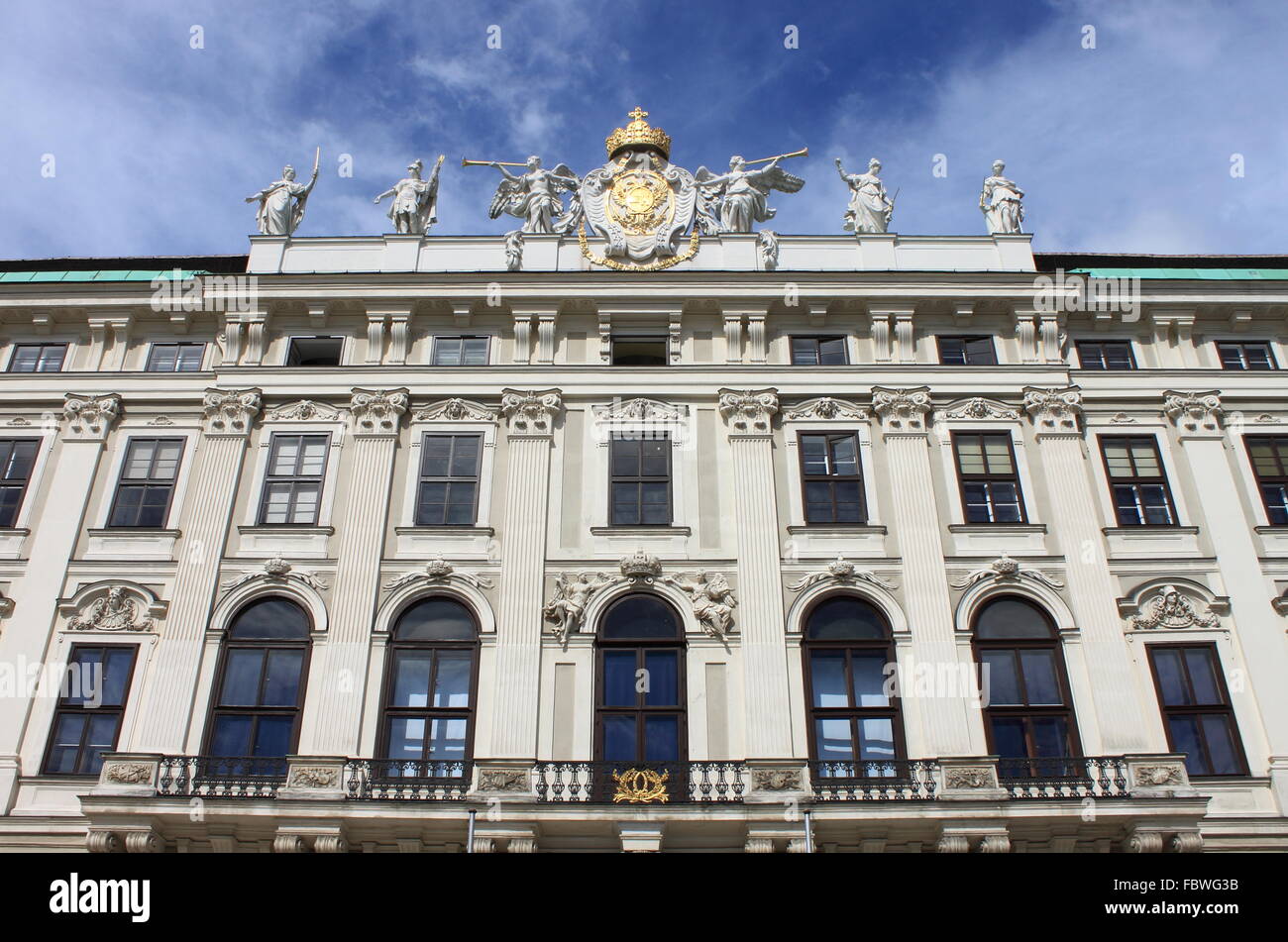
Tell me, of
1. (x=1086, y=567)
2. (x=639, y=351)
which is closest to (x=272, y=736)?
(x=639, y=351)

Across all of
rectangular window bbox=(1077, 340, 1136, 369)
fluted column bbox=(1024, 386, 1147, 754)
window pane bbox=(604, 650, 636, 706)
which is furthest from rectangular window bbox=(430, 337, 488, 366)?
rectangular window bbox=(1077, 340, 1136, 369)

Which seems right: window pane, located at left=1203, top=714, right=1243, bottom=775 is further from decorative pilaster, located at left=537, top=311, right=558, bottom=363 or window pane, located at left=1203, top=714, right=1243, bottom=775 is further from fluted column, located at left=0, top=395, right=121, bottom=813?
fluted column, located at left=0, top=395, right=121, bottom=813

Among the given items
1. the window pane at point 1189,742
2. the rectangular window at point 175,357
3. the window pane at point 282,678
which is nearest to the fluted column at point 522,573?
the window pane at point 282,678

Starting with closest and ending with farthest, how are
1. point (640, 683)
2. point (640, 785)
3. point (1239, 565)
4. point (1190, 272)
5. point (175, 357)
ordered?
point (640, 785) → point (640, 683) → point (1239, 565) → point (175, 357) → point (1190, 272)

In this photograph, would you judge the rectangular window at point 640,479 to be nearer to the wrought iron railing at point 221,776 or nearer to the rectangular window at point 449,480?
the rectangular window at point 449,480

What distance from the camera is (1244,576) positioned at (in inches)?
787

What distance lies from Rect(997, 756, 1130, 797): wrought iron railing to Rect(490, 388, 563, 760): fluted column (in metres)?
7.39

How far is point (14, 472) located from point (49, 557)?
7.74 feet

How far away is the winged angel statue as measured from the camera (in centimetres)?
2377

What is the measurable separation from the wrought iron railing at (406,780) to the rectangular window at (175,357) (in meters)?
9.35

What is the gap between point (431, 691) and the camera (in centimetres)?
1884

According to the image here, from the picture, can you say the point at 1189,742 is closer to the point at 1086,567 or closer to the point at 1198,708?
the point at 1198,708

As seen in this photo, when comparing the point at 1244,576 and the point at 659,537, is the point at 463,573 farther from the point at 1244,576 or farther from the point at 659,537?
the point at 1244,576

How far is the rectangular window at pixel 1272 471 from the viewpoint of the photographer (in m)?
21.1
